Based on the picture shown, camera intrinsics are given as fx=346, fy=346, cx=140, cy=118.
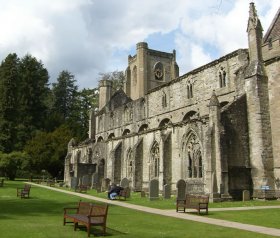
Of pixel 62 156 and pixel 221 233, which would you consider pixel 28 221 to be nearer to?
pixel 221 233

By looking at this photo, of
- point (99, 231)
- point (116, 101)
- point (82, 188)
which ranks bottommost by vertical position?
point (99, 231)

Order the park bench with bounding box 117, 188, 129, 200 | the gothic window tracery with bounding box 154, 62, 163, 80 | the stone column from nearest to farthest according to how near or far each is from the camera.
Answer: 1. the stone column
2. the park bench with bounding box 117, 188, 129, 200
3. the gothic window tracery with bounding box 154, 62, 163, 80

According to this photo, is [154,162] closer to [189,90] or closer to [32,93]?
[189,90]

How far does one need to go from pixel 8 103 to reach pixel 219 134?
146ft

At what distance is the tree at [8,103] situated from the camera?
5606cm

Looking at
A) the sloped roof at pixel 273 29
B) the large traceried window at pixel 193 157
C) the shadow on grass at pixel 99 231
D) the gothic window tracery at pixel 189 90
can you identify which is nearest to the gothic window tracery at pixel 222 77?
the gothic window tracery at pixel 189 90

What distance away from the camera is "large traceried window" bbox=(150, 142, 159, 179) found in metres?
29.9

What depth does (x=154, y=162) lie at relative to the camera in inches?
1191

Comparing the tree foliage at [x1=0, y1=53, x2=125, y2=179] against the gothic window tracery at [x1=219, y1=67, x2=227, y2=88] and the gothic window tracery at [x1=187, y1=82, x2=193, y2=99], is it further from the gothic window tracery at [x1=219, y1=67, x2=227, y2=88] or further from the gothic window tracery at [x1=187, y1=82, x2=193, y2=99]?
the gothic window tracery at [x1=219, y1=67, x2=227, y2=88]

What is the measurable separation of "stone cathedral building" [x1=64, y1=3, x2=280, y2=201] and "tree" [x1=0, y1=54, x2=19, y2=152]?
23.3 meters

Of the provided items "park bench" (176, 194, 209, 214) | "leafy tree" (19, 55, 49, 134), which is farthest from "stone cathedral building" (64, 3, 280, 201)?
"leafy tree" (19, 55, 49, 134)

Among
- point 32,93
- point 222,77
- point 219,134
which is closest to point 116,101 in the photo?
point 32,93

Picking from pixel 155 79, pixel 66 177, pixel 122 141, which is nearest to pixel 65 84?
pixel 155 79

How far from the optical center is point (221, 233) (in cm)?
988
